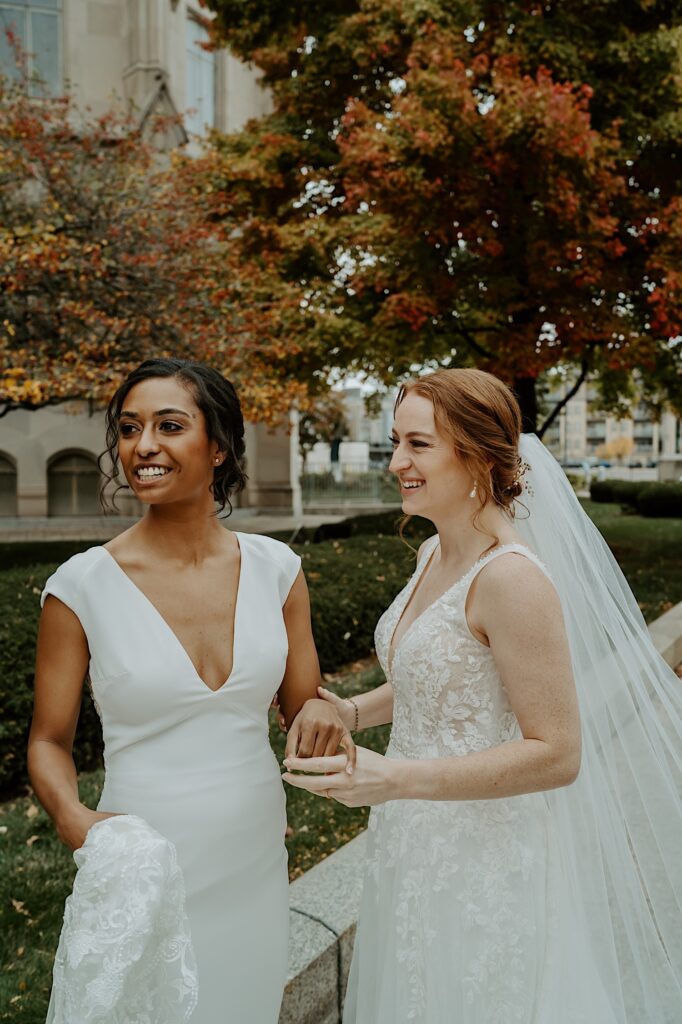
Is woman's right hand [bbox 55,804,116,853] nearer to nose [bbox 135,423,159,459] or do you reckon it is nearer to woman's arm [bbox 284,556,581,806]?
woman's arm [bbox 284,556,581,806]

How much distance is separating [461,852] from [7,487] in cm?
2415

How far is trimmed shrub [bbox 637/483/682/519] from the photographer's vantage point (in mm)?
23719

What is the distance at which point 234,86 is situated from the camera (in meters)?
25.6

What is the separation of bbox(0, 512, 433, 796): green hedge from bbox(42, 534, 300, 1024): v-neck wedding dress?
11.0ft

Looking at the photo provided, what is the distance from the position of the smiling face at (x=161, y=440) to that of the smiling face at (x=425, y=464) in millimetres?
530

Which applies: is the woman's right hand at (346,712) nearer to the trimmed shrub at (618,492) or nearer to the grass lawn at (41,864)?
the grass lawn at (41,864)

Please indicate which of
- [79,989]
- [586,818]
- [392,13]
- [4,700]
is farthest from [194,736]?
[392,13]

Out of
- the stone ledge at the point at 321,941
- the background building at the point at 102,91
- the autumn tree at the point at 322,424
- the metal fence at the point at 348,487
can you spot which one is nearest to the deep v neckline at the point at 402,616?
the stone ledge at the point at 321,941

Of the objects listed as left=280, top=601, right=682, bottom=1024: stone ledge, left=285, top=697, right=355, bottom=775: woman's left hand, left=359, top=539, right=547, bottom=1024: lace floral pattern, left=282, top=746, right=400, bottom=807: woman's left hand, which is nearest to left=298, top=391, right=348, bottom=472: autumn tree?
left=280, top=601, right=682, bottom=1024: stone ledge

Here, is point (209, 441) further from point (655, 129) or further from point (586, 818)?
point (655, 129)

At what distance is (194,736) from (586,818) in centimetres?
120

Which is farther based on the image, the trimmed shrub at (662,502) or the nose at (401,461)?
the trimmed shrub at (662,502)

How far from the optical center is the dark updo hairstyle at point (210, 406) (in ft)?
6.68

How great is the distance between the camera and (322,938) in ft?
9.93
